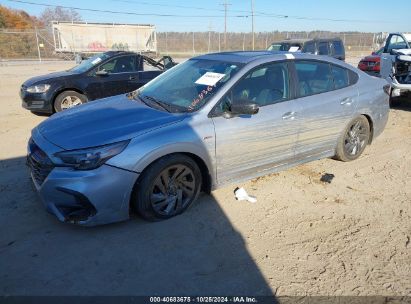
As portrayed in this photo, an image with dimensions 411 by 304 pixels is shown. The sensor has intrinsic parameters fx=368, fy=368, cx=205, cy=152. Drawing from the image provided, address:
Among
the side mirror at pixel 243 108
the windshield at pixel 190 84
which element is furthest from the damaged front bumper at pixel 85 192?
→ the side mirror at pixel 243 108

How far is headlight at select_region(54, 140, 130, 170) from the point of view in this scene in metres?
3.29

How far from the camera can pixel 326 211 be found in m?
4.10

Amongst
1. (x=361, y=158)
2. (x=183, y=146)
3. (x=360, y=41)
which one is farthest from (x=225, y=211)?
(x=360, y=41)

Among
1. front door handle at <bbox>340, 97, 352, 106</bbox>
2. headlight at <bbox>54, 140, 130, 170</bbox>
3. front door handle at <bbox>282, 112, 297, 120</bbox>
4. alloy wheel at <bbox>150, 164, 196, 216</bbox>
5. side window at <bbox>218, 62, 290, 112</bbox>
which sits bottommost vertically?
alloy wheel at <bbox>150, 164, 196, 216</bbox>

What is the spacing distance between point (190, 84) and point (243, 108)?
2.68 feet

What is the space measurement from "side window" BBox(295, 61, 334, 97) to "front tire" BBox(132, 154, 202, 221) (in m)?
1.78

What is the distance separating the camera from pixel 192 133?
371 cm

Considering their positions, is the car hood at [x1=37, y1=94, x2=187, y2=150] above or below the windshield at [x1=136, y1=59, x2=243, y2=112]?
below

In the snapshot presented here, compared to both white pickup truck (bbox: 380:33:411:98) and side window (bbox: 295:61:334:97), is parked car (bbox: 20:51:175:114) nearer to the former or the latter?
side window (bbox: 295:61:334:97)

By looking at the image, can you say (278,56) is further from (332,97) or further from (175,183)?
(175,183)

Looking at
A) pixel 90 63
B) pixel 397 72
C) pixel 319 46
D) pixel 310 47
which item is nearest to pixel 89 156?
pixel 90 63

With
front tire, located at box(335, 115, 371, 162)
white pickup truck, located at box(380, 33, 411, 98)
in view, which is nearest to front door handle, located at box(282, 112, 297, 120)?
front tire, located at box(335, 115, 371, 162)

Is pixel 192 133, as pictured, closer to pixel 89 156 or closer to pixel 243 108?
pixel 243 108

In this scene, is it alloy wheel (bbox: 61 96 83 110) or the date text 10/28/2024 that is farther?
alloy wheel (bbox: 61 96 83 110)
